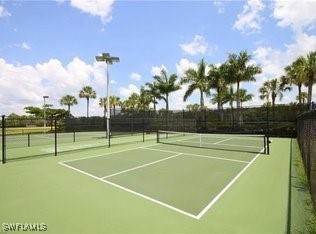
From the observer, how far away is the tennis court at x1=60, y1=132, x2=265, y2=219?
6143 mm

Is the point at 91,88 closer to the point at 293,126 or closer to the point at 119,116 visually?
the point at 119,116

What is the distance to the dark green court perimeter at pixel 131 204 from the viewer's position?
4.69 meters

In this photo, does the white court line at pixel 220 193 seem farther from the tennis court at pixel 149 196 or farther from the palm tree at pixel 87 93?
the palm tree at pixel 87 93

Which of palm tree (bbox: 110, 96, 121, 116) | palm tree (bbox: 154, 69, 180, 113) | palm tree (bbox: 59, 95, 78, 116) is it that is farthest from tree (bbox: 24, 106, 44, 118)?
palm tree (bbox: 154, 69, 180, 113)

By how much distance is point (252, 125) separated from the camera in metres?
24.0

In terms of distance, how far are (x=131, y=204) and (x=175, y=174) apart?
3.02 meters

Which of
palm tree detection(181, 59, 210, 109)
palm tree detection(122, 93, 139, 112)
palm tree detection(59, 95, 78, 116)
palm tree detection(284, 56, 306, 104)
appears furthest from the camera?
palm tree detection(59, 95, 78, 116)

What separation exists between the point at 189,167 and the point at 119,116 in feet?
71.3

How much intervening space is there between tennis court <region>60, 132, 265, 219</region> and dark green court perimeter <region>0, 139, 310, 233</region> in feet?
0.18

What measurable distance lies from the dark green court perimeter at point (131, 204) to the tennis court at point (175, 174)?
2.2 inches

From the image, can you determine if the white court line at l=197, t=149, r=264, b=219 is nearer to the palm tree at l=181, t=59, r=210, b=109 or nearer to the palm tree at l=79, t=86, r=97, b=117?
the palm tree at l=181, t=59, r=210, b=109

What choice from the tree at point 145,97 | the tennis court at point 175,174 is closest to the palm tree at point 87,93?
the tree at point 145,97

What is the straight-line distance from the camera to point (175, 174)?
865 cm

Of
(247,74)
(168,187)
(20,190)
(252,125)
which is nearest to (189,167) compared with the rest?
(168,187)
